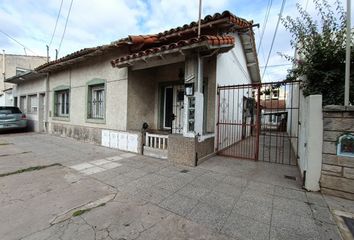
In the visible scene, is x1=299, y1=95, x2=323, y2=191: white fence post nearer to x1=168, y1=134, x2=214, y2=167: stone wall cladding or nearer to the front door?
x1=168, y1=134, x2=214, y2=167: stone wall cladding

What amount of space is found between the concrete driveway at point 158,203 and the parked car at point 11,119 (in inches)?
315

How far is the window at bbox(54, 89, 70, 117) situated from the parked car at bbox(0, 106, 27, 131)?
9.68 feet

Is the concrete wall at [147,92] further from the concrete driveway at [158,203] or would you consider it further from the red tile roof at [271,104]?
the red tile roof at [271,104]

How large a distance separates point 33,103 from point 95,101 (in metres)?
8.00

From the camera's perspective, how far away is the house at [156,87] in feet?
16.5

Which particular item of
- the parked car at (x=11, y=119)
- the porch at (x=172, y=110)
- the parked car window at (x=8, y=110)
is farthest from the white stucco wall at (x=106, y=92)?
the parked car window at (x=8, y=110)

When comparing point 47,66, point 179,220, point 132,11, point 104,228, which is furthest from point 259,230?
point 47,66

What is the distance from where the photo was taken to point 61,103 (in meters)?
10.6

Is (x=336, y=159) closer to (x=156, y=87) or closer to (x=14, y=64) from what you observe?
(x=156, y=87)

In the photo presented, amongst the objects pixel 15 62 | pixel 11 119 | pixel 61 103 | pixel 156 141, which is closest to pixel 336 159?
pixel 156 141

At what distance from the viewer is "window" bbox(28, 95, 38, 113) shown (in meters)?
12.5

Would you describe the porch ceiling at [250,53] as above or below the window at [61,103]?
above

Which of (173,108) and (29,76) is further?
(29,76)

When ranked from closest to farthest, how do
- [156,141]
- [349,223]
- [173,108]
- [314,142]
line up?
1. [349,223]
2. [314,142]
3. [156,141]
4. [173,108]
